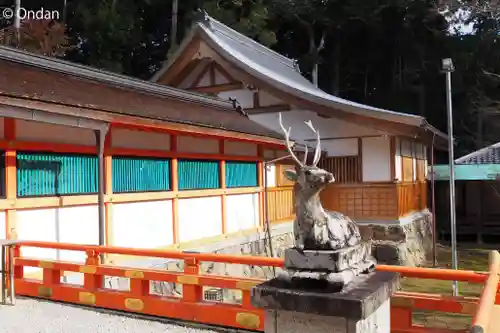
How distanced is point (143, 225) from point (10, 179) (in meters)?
2.73

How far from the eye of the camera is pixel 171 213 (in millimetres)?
9852

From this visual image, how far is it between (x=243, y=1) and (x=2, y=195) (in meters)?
23.8

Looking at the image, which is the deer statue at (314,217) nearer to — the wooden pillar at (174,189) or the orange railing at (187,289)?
the orange railing at (187,289)

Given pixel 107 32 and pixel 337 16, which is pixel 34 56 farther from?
pixel 337 16

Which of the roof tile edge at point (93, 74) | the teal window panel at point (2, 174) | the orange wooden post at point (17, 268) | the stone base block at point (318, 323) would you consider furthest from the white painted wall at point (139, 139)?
the stone base block at point (318, 323)

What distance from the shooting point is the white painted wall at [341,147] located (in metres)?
16.1

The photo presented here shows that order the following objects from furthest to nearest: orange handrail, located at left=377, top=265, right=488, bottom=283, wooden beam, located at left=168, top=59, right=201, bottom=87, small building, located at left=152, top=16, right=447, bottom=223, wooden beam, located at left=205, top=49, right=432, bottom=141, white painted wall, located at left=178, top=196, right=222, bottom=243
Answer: wooden beam, located at left=168, top=59, right=201, bottom=87
small building, located at left=152, top=16, right=447, bottom=223
wooden beam, located at left=205, top=49, right=432, bottom=141
white painted wall, located at left=178, top=196, right=222, bottom=243
orange handrail, located at left=377, top=265, right=488, bottom=283

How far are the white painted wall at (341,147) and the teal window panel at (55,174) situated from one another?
922cm

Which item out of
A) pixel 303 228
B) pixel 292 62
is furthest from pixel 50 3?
pixel 303 228

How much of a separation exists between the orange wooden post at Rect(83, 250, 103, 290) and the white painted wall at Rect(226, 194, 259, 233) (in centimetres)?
516

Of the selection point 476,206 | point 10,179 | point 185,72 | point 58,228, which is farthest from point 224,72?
→ point 476,206

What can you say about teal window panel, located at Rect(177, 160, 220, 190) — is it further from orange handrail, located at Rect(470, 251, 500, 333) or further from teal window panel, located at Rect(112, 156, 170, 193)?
orange handrail, located at Rect(470, 251, 500, 333)

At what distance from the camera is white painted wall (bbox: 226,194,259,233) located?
11.9 metres

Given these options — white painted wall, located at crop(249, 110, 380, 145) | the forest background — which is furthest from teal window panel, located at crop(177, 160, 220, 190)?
the forest background
